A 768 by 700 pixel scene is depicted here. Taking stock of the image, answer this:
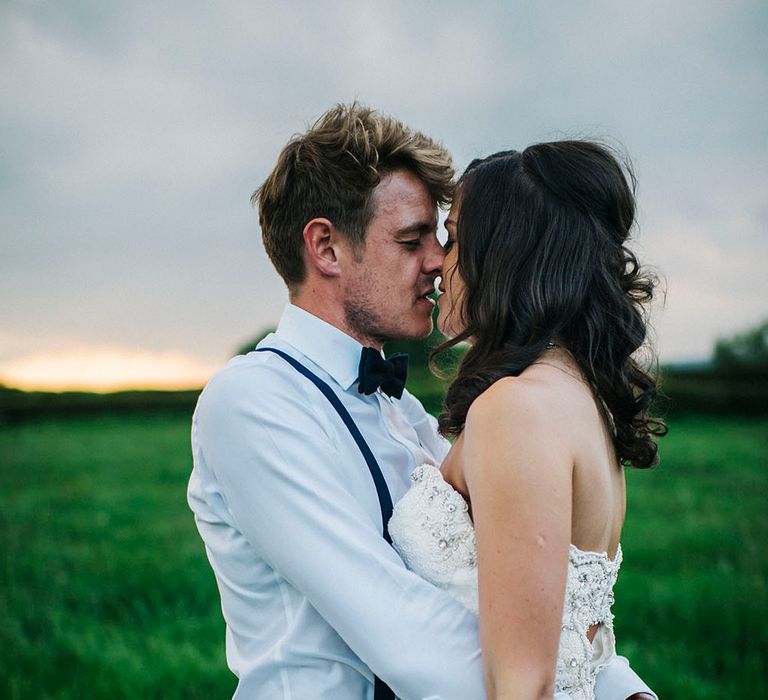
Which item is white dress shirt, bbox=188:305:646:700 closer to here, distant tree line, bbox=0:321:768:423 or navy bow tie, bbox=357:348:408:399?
navy bow tie, bbox=357:348:408:399

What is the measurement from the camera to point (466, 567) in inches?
82.0

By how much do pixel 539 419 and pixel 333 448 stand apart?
0.60 m

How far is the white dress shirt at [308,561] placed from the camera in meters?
1.92

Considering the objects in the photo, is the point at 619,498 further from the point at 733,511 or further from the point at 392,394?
the point at 733,511

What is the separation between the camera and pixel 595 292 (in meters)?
2.23

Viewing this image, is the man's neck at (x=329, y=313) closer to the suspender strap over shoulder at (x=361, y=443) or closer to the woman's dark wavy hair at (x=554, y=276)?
the suspender strap over shoulder at (x=361, y=443)

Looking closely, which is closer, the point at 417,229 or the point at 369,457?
the point at 369,457

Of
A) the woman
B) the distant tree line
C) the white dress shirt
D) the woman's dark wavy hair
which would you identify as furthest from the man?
the distant tree line

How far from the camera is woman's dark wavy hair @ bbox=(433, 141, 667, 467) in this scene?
2.17 metres

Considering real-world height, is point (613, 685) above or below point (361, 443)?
below

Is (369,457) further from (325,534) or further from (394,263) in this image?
(394,263)

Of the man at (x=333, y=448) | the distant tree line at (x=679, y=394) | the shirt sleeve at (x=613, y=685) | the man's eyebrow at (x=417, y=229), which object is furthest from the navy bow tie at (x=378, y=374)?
the distant tree line at (x=679, y=394)

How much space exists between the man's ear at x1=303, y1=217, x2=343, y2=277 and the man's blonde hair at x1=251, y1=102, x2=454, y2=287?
0.12 ft

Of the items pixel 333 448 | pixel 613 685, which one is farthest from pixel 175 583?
pixel 333 448
